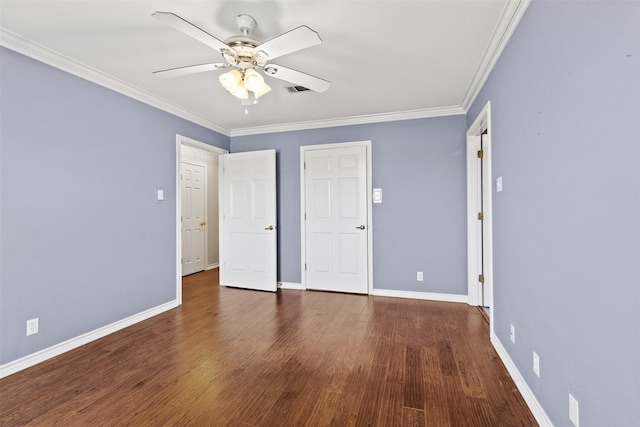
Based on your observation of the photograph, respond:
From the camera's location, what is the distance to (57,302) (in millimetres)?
2480

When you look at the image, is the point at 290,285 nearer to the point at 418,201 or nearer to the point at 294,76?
the point at 418,201

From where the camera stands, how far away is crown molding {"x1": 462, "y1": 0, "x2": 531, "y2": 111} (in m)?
1.83

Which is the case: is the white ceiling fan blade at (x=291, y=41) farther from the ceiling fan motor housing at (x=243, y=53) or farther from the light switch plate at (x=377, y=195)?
the light switch plate at (x=377, y=195)

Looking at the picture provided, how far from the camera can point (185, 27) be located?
5.25 ft

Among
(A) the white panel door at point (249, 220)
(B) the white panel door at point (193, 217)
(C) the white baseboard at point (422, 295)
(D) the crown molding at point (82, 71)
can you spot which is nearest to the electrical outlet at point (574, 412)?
(C) the white baseboard at point (422, 295)

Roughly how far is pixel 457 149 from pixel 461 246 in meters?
1.24

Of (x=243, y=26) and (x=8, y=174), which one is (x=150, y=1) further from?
(x=8, y=174)

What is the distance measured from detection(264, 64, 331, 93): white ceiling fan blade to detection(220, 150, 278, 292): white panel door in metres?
2.25

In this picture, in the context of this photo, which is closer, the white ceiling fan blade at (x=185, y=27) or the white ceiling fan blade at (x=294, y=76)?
the white ceiling fan blade at (x=185, y=27)

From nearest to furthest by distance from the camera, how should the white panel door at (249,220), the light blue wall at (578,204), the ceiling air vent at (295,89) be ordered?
the light blue wall at (578,204), the ceiling air vent at (295,89), the white panel door at (249,220)

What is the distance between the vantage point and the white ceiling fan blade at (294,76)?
2.04 m

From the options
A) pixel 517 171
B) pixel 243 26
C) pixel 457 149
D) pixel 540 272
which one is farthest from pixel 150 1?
pixel 457 149

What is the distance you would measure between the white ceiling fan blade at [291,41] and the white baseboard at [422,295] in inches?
129

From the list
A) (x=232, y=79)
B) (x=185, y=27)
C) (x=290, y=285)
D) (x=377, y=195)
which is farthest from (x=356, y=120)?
(x=185, y=27)
